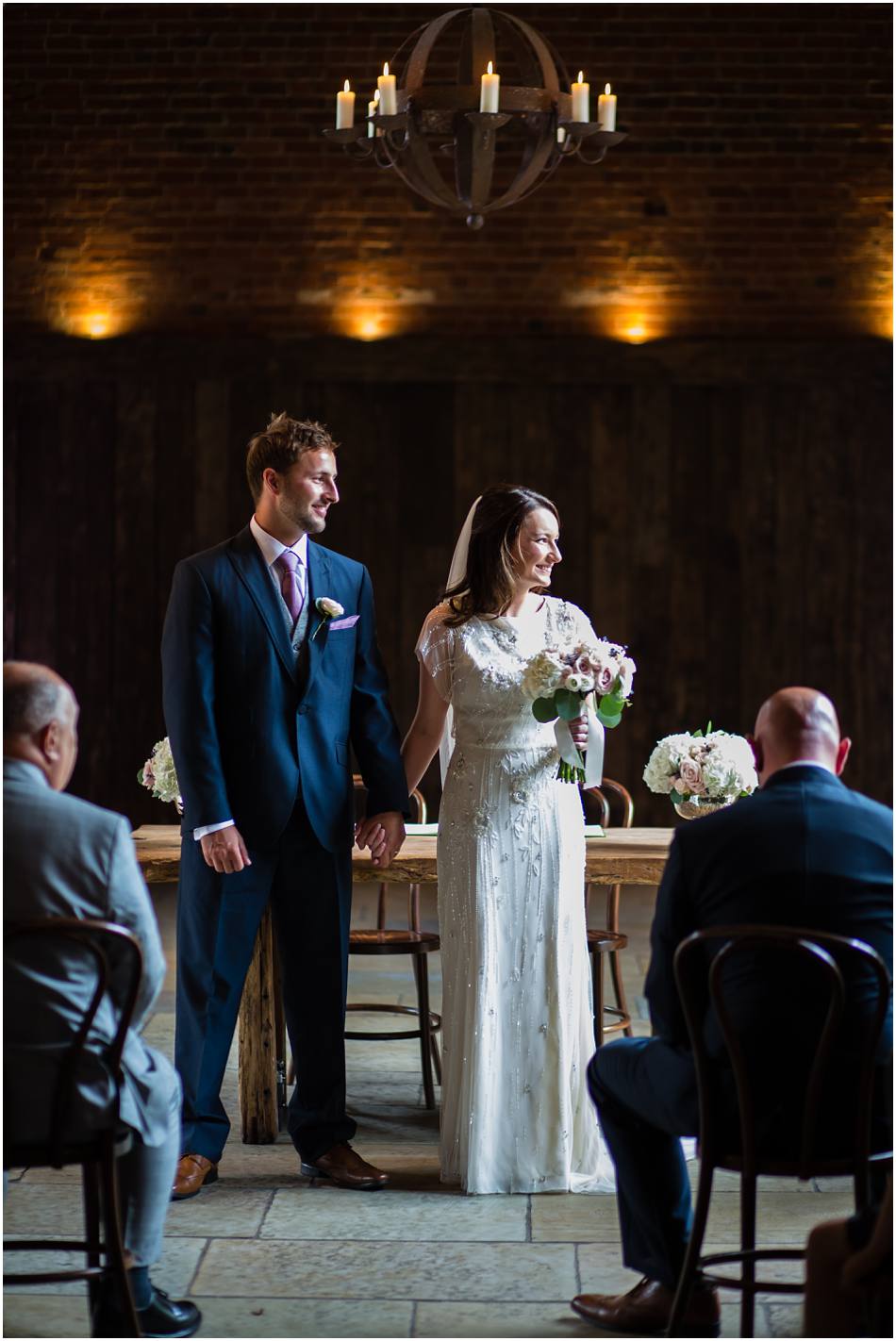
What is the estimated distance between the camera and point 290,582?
157 inches

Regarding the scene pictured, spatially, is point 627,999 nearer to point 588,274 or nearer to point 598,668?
point 598,668

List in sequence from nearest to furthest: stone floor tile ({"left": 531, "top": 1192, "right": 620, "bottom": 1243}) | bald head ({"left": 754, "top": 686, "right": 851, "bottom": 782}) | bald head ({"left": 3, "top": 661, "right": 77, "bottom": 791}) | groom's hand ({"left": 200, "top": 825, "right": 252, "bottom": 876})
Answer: bald head ({"left": 3, "top": 661, "right": 77, "bottom": 791})
bald head ({"left": 754, "top": 686, "right": 851, "bottom": 782})
stone floor tile ({"left": 531, "top": 1192, "right": 620, "bottom": 1243})
groom's hand ({"left": 200, "top": 825, "right": 252, "bottom": 876})

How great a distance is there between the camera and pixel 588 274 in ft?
28.6

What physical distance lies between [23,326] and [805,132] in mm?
4734

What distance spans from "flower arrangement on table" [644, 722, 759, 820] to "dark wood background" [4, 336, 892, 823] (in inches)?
175

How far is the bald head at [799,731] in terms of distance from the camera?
9.18 ft

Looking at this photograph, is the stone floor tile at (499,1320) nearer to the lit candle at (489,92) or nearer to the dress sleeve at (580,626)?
the dress sleeve at (580,626)

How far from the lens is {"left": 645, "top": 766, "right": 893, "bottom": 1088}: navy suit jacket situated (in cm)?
270

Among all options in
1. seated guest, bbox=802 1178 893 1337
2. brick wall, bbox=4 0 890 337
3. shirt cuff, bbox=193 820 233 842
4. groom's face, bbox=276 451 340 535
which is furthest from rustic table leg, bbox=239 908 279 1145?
brick wall, bbox=4 0 890 337

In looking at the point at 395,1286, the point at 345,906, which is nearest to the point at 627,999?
the point at 345,906

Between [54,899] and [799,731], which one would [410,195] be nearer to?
[799,731]

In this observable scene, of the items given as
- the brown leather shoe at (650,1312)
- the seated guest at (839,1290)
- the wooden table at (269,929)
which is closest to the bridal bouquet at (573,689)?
the wooden table at (269,929)

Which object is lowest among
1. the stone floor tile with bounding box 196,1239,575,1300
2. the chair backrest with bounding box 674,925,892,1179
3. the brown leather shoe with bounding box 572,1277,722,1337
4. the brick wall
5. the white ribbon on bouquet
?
the stone floor tile with bounding box 196,1239,575,1300

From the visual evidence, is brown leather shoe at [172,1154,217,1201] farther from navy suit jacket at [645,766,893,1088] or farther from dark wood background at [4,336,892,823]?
dark wood background at [4,336,892,823]
